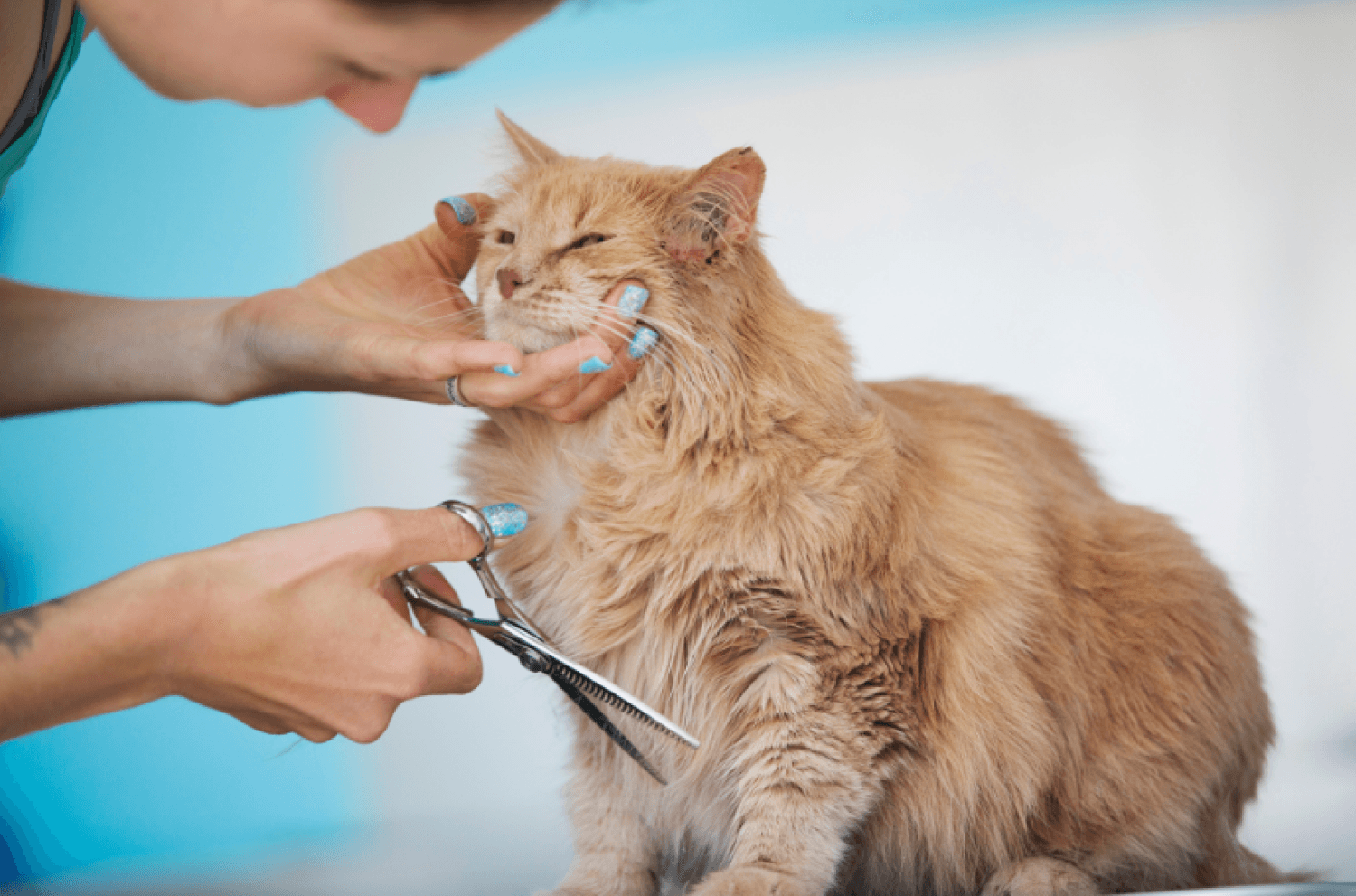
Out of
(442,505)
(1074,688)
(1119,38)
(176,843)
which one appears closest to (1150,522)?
(1074,688)

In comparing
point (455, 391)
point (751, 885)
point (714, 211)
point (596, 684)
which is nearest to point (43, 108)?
point (455, 391)

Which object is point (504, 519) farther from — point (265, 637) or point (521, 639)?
point (265, 637)

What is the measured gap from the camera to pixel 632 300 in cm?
139

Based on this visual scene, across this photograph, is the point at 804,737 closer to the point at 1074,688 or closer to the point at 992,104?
the point at 1074,688

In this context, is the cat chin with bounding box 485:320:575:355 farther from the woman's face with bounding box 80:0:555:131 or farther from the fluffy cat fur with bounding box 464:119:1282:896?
the woman's face with bounding box 80:0:555:131

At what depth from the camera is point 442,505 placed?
50.9 inches

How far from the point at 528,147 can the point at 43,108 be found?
2.18 ft

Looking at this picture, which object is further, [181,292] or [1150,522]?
[181,292]

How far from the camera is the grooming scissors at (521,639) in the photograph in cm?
125

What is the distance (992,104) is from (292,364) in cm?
207

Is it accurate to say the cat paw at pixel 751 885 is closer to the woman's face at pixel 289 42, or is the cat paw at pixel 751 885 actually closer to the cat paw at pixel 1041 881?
the cat paw at pixel 1041 881

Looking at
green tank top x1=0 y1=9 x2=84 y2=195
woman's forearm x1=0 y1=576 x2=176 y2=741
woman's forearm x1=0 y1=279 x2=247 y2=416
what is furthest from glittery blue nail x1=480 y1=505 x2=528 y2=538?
green tank top x1=0 y1=9 x2=84 y2=195

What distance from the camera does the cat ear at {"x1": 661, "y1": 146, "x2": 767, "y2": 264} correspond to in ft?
4.64

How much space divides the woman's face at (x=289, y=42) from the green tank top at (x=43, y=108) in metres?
0.06
